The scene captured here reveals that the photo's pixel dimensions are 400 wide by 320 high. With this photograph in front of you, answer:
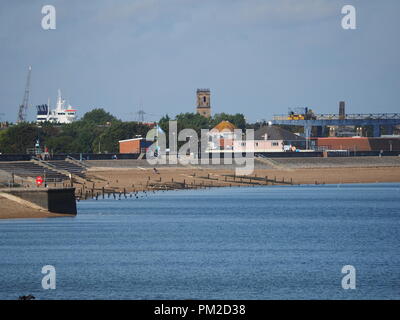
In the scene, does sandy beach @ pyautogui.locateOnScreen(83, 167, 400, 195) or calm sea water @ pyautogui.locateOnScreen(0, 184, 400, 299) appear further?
sandy beach @ pyautogui.locateOnScreen(83, 167, 400, 195)

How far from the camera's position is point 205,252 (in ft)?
220

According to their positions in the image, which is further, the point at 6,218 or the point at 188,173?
the point at 188,173

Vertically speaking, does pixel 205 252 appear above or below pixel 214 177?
below

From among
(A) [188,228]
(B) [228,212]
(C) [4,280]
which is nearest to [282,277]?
(C) [4,280]

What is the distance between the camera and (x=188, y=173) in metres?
159

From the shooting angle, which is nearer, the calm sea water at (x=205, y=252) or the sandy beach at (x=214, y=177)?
the calm sea water at (x=205, y=252)

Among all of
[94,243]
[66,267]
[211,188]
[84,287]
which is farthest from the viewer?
[211,188]

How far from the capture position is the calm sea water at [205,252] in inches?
2009

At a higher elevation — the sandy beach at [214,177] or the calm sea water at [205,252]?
the sandy beach at [214,177]

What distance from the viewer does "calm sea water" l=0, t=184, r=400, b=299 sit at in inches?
2009

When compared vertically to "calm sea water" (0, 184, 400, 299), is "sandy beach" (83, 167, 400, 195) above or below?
above

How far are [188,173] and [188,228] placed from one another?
73239mm

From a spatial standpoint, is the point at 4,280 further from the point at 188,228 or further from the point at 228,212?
the point at 228,212

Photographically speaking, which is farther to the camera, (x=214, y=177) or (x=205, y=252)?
(x=214, y=177)
